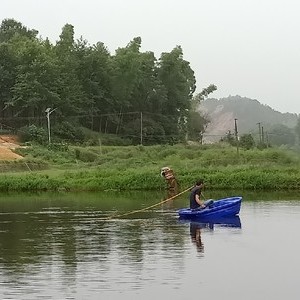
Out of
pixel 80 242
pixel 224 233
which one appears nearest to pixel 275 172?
pixel 224 233

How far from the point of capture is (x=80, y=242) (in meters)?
20.0

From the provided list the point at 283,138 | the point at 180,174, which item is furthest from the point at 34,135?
the point at 283,138

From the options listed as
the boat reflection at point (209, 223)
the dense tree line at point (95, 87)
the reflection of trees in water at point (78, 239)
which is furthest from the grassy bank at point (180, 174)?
the dense tree line at point (95, 87)

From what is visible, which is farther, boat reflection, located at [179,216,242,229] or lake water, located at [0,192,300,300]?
boat reflection, located at [179,216,242,229]

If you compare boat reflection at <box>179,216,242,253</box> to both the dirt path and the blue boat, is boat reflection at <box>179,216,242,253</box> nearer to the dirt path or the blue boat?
the blue boat

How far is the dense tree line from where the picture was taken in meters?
71.3

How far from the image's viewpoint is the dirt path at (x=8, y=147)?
56.3 metres

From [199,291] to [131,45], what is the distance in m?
68.3

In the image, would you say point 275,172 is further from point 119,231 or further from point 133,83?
point 133,83

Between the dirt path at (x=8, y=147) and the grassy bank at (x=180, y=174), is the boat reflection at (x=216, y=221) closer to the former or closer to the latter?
the grassy bank at (x=180, y=174)

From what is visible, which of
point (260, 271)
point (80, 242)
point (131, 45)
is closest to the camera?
point (260, 271)

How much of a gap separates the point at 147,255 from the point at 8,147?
47.2 m

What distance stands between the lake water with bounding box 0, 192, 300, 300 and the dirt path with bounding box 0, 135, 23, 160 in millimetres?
27191

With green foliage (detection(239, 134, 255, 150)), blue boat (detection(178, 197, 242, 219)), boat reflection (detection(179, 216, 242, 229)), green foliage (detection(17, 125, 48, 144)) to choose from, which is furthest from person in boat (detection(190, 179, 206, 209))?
green foliage (detection(239, 134, 255, 150))
